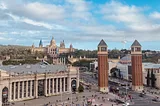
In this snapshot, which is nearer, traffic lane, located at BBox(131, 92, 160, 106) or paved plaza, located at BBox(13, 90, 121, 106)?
paved plaza, located at BBox(13, 90, 121, 106)

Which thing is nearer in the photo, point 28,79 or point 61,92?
point 28,79

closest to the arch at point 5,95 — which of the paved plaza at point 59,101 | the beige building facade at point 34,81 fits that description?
the beige building facade at point 34,81

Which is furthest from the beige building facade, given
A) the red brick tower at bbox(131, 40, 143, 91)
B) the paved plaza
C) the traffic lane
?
the red brick tower at bbox(131, 40, 143, 91)

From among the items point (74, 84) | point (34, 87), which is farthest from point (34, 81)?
point (74, 84)

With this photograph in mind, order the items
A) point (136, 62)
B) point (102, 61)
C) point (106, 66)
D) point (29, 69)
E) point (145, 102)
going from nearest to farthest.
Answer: point (145, 102), point (29, 69), point (102, 61), point (106, 66), point (136, 62)

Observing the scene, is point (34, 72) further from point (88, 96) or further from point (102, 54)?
point (102, 54)

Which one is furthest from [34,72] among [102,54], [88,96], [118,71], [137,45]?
[118,71]

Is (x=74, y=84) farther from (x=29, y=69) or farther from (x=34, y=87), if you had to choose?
(x=29, y=69)

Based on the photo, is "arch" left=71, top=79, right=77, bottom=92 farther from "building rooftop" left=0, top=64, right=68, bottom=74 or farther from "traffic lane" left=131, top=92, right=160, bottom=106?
"traffic lane" left=131, top=92, right=160, bottom=106

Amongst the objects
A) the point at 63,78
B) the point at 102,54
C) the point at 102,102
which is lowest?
the point at 102,102
